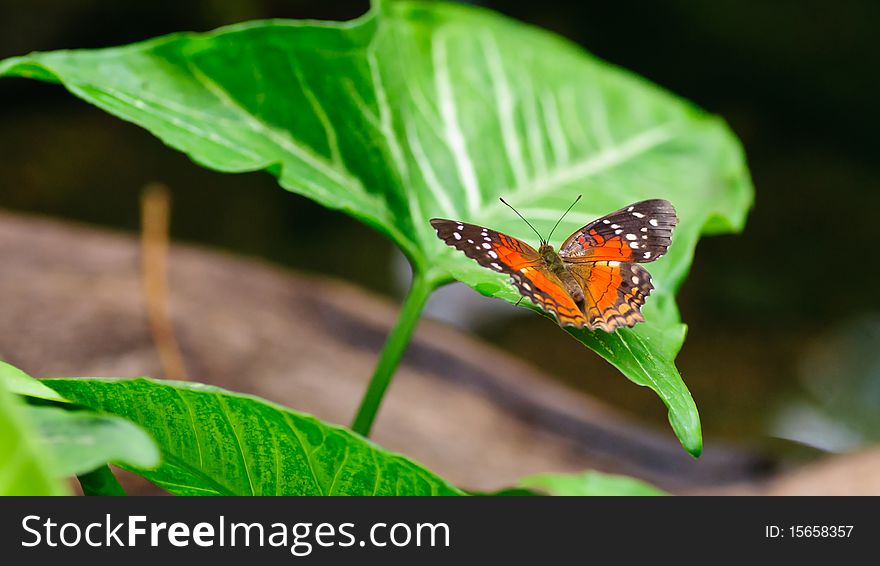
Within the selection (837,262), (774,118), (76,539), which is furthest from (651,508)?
(774,118)

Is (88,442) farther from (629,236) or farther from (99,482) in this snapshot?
(629,236)

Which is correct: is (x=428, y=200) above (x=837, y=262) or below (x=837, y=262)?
below

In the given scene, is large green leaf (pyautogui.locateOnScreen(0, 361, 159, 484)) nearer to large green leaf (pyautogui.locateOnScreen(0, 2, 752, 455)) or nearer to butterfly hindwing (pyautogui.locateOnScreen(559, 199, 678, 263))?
large green leaf (pyautogui.locateOnScreen(0, 2, 752, 455))

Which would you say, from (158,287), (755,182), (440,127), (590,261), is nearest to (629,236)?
(590,261)

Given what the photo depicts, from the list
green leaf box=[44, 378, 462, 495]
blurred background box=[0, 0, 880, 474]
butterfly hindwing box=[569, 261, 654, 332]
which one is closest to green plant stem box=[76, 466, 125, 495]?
green leaf box=[44, 378, 462, 495]

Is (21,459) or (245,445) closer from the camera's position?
(21,459)

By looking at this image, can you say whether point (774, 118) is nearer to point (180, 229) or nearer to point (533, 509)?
point (180, 229)
